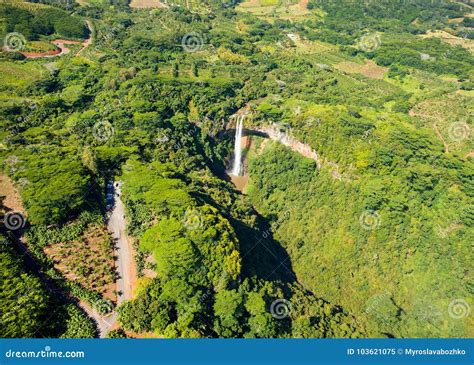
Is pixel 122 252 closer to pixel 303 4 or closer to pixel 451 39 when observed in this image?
pixel 451 39

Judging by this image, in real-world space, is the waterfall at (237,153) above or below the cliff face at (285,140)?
below

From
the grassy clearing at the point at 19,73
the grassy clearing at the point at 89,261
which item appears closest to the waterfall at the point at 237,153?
the grassy clearing at the point at 19,73

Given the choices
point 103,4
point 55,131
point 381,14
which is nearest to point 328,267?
point 55,131

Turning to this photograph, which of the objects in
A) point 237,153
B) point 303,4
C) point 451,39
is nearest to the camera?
point 237,153

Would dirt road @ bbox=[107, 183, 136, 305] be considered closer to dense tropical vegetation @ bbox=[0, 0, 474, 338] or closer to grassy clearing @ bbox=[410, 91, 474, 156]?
dense tropical vegetation @ bbox=[0, 0, 474, 338]

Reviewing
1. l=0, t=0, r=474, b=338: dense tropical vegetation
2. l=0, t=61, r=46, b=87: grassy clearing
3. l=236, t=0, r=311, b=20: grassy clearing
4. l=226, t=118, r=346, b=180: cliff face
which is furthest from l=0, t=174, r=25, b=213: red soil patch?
l=236, t=0, r=311, b=20: grassy clearing

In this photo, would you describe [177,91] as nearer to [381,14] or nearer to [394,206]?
[394,206]

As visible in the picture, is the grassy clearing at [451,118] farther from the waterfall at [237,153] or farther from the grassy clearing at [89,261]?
the grassy clearing at [89,261]

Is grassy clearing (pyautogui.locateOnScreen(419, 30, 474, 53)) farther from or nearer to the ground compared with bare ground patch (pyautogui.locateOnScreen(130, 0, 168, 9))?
nearer to the ground

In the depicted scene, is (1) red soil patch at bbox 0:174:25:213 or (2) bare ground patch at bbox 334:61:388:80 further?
(2) bare ground patch at bbox 334:61:388:80

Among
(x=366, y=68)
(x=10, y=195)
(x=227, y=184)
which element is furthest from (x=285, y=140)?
(x=366, y=68)

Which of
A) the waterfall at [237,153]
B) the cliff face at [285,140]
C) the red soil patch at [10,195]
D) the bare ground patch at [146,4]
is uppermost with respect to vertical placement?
the bare ground patch at [146,4]
